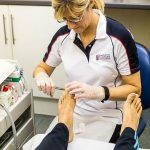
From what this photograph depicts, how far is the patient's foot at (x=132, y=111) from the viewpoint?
1375 millimetres

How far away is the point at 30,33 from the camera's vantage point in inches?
88.9

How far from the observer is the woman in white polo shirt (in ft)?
4.62

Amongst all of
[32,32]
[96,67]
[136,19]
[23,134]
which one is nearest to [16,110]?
[23,134]

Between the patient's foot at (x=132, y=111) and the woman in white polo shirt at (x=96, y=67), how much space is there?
43 millimetres

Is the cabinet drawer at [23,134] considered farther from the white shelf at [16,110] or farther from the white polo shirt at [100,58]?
the white polo shirt at [100,58]

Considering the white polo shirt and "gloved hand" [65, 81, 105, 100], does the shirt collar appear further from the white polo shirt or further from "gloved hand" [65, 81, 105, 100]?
"gloved hand" [65, 81, 105, 100]

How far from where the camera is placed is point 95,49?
148cm

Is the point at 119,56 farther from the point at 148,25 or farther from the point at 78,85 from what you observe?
the point at 148,25

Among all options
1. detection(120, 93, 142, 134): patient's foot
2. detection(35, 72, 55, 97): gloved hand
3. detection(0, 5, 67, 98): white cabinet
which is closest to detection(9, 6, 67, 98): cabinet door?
detection(0, 5, 67, 98): white cabinet

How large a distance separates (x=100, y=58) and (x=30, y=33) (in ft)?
3.01

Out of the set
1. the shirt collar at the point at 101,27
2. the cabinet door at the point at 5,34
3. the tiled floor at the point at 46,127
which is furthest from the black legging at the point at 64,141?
the cabinet door at the point at 5,34

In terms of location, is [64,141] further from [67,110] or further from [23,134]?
[23,134]

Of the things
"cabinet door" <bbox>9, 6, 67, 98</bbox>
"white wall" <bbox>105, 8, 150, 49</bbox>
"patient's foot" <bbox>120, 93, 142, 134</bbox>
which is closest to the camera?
"patient's foot" <bbox>120, 93, 142, 134</bbox>

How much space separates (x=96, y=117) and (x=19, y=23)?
102 centimetres
